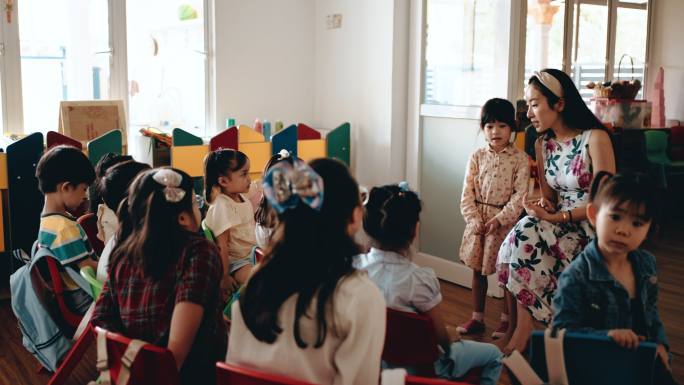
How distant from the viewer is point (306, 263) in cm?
141

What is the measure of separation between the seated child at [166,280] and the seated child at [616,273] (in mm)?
900

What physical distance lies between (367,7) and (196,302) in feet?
10.8

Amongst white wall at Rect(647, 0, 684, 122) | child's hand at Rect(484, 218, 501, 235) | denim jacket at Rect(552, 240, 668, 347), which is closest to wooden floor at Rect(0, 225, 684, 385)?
child's hand at Rect(484, 218, 501, 235)

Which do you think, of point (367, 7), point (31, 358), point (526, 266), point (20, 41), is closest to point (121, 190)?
point (31, 358)

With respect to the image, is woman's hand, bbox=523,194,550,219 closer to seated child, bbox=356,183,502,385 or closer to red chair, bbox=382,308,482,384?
seated child, bbox=356,183,502,385

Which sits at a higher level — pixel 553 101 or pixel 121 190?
pixel 553 101

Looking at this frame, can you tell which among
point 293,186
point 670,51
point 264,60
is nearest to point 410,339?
point 293,186

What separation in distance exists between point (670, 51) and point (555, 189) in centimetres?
599

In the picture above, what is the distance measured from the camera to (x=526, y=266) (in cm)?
271

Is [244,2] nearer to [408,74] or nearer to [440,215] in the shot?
[408,74]

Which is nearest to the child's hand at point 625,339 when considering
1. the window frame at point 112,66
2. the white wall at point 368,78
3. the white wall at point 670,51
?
the white wall at point 368,78

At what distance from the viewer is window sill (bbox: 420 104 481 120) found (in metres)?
→ 4.01

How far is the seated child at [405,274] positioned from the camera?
196 centimetres

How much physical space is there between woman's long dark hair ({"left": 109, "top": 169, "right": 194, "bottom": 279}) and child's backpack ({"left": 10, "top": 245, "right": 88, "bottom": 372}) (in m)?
0.87
